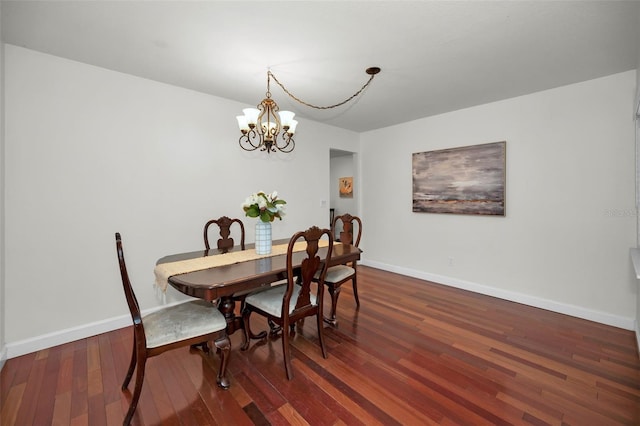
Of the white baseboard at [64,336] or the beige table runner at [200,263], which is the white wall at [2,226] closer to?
the white baseboard at [64,336]

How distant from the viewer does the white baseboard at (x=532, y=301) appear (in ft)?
8.80

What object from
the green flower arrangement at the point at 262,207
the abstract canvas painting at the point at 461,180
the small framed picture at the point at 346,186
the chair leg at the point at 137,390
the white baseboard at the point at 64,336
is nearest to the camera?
the chair leg at the point at 137,390

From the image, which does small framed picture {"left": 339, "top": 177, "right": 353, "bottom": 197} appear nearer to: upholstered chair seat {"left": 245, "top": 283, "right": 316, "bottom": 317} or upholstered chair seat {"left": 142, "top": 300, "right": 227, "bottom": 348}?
upholstered chair seat {"left": 245, "top": 283, "right": 316, "bottom": 317}

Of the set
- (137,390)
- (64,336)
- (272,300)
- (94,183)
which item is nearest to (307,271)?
(272,300)

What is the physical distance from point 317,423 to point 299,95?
3.03 meters

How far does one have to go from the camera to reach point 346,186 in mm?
6090

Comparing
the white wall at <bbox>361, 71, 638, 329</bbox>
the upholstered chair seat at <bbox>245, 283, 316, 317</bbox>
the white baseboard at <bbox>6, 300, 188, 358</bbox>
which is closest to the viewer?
the upholstered chair seat at <bbox>245, 283, 316, 317</bbox>

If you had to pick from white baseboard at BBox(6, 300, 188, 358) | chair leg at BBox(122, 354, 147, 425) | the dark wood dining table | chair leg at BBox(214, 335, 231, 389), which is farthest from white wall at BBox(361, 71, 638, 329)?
white baseboard at BBox(6, 300, 188, 358)

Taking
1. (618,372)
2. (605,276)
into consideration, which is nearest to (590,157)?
(605,276)

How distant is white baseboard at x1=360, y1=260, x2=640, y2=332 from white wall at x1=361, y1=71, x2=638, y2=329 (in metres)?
0.01

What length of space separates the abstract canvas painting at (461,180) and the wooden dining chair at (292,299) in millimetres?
2470

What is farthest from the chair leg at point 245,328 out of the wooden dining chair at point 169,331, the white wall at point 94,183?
the white wall at point 94,183

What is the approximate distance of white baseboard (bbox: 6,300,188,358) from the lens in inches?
87.5

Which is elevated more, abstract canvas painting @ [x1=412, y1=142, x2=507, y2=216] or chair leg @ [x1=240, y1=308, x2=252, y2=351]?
abstract canvas painting @ [x1=412, y1=142, x2=507, y2=216]
